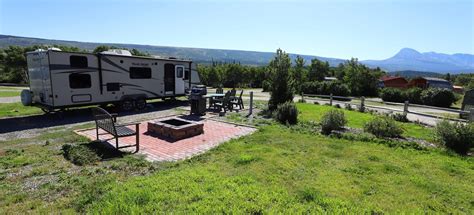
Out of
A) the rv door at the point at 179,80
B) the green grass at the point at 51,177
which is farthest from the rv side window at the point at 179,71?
the green grass at the point at 51,177

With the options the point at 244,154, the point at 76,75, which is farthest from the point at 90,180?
the point at 76,75

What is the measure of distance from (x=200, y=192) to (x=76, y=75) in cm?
912

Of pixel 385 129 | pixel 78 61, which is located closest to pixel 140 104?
pixel 78 61

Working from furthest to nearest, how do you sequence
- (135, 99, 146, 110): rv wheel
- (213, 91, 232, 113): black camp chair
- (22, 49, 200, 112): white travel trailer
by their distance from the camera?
(135, 99, 146, 110): rv wheel
(213, 91, 232, 113): black camp chair
(22, 49, 200, 112): white travel trailer

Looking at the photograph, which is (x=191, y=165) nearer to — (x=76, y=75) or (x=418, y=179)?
(x=418, y=179)

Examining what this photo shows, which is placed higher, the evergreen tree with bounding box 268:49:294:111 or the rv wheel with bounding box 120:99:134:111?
the evergreen tree with bounding box 268:49:294:111

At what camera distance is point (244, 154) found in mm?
5762

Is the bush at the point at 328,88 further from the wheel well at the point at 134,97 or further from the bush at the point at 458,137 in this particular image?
the bush at the point at 458,137

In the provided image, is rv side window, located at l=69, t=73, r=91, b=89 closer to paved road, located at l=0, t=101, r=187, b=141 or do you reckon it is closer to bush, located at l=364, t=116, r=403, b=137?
paved road, located at l=0, t=101, r=187, b=141

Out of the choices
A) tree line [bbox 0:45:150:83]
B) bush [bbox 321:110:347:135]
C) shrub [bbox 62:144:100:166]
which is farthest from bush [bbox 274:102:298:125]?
tree line [bbox 0:45:150:83]

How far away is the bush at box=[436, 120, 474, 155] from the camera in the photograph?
6.39 meters

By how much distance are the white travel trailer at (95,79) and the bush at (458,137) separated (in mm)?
12000

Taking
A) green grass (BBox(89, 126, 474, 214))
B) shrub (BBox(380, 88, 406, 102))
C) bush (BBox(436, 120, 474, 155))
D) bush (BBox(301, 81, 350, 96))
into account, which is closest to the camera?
green grass (BBox(89, 126, 474, 214))

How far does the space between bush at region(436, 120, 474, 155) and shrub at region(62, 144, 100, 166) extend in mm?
8451
